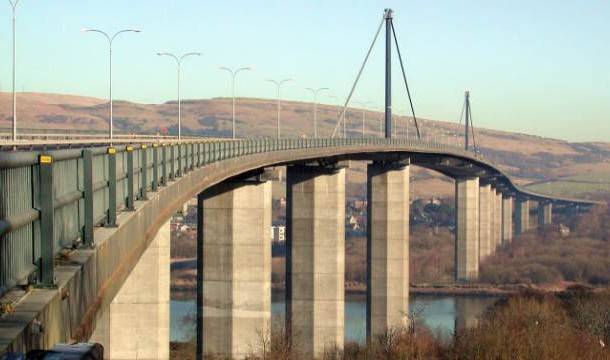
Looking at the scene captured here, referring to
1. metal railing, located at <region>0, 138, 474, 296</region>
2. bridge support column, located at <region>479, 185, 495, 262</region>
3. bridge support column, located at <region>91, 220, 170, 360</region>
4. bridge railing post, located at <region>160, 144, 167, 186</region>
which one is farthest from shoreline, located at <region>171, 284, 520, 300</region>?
metal railing, located at <region>0, 138, 474, 296</region>

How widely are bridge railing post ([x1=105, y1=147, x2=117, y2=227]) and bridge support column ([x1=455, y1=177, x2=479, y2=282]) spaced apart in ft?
369

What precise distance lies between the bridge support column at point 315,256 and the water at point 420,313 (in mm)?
13714

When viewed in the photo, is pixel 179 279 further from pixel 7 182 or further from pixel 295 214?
pixel 7 182

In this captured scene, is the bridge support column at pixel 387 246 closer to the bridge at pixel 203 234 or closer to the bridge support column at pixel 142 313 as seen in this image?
the bridge at pixel 203 234

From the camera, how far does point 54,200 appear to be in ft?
33.2

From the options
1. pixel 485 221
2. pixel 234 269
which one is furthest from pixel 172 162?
pixel 485 221

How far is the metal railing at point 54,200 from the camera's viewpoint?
826 cm

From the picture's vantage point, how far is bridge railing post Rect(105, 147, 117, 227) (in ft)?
47.3

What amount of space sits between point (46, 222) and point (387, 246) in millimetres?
72759

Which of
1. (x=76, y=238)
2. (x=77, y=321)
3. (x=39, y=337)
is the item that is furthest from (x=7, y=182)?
(x=76, y=238)

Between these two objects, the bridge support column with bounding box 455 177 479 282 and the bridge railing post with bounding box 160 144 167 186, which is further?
the bridge support column with bounding box 455 177 479 282

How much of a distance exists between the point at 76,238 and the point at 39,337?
14.2 ft

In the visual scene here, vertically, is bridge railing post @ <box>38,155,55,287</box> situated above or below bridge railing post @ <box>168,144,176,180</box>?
below

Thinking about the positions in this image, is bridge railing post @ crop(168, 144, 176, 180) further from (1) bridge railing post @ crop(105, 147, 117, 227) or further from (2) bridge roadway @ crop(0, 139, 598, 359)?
(1) bridge railing post @ crop(105, 147, 117, 227)
